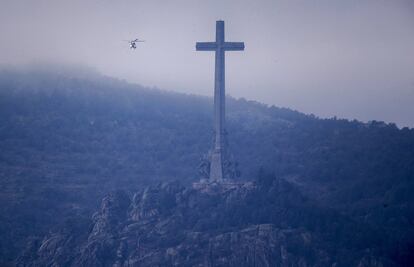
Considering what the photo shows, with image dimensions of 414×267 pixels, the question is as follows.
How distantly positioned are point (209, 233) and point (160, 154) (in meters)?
45.6

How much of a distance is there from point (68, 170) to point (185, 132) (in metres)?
25.1

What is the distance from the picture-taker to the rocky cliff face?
94.8 metres

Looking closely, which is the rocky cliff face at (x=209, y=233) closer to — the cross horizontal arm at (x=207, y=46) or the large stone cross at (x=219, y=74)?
the large stone cross at (x=219, y=74)

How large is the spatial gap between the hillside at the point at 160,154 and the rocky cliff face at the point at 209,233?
3.30 m

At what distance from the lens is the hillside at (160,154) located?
112m

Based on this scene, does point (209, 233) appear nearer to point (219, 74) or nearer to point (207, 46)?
point (219, 74)

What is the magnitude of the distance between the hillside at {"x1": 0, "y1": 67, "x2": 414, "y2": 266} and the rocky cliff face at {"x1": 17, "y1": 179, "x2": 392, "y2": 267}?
330cm

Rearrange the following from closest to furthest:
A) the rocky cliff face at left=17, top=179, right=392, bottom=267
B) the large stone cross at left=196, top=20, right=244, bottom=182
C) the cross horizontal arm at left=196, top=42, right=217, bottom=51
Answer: the rocky cliff face at left=17, top=179, right=392, bottom=267, the large stone cross at left=196, top=20, right=244, bottom=182, the cross horizontal arm at left=196, top=42, right=217, bottom=51

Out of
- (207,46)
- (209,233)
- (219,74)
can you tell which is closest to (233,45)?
(207,46)

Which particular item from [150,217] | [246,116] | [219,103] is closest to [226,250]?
[150,217]

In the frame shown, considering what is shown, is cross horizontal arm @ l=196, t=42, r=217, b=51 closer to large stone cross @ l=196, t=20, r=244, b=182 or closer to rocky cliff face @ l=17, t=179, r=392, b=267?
large stone cross @ l=196, t=20, r=244, b=182

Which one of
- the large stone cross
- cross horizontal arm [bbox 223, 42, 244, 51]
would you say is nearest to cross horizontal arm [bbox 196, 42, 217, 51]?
the large stone cross

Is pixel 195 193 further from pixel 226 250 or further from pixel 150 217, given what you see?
pixel 226 250

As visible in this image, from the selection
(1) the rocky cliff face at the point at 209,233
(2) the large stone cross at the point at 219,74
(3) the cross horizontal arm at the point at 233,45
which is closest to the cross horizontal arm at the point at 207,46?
(2) the large stone cross at the point at 219,74
